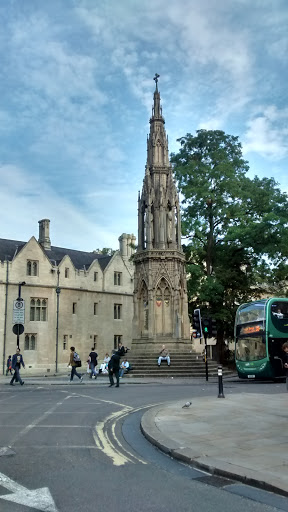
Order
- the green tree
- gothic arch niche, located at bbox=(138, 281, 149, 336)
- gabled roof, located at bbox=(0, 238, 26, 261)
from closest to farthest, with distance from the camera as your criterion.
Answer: gothic arch niche, located at bbox=(138, 281, 149, 336), the green tree, gabled roof, located at bbox=(0, 238, 26, 261)

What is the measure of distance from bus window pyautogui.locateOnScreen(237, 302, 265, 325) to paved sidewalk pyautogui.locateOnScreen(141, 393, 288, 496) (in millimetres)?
10772

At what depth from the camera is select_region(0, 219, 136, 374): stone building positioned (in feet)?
134

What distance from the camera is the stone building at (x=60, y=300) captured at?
40.8 metres

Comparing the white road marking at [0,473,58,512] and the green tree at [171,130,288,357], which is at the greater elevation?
the green tree at [171,130,288,357]

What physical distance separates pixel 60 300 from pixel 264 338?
2460cm

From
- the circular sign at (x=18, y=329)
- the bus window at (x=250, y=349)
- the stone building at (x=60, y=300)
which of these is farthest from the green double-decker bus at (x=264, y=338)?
the stone building at (x=60, y=300)

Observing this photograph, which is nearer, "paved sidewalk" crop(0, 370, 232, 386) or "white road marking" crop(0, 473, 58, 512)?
"white road marking" crop(0, 473, 58, 512)

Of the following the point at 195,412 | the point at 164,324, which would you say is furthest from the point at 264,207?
the point at 195,412

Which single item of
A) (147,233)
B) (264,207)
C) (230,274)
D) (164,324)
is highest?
(264,207)

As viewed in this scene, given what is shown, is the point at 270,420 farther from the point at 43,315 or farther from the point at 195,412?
the point at 43,315

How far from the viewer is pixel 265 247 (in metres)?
32.6

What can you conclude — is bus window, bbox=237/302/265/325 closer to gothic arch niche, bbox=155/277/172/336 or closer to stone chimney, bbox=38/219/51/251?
gothic arch niche, bbox=155/277/172/336

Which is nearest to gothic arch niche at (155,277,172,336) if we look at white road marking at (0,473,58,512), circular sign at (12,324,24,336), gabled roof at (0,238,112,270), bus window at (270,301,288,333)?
bus window at (270,301,288,333)

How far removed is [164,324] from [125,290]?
65.6ft
